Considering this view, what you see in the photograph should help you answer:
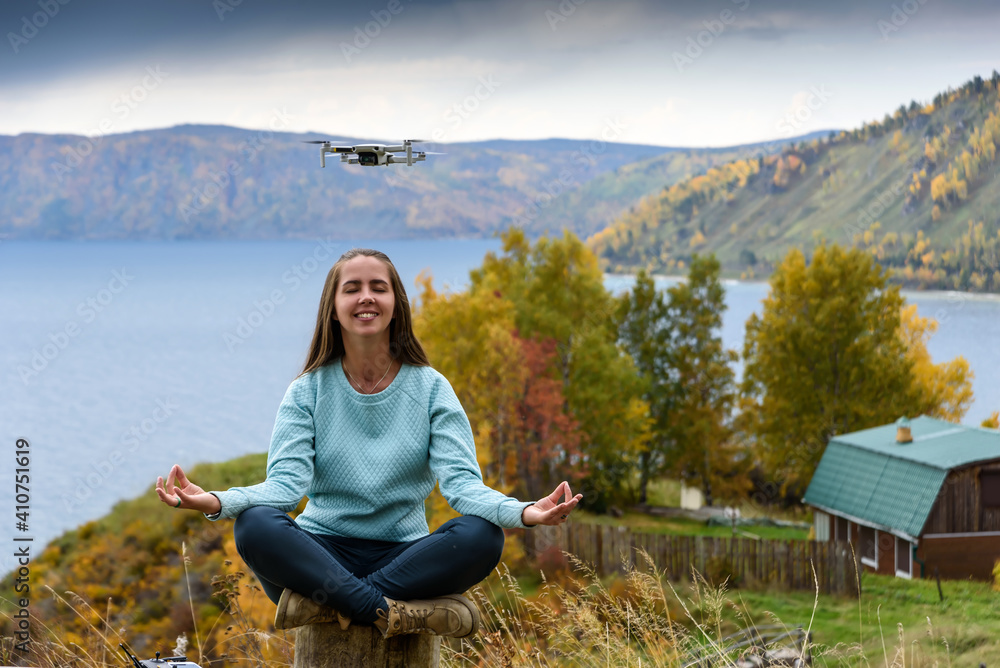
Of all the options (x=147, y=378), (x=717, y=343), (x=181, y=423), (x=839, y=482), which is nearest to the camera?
(x=839, y=482)

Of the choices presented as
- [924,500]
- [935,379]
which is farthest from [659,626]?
[935,379]

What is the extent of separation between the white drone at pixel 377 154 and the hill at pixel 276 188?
50.1 metres

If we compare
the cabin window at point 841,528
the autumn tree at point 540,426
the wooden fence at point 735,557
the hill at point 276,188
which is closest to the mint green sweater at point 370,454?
the wooden fence at point 735,557

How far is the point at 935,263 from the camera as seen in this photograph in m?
94.4

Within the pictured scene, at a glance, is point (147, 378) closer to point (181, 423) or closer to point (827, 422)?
point (181, 423)

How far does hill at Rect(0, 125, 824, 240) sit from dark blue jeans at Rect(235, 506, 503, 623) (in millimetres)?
51083

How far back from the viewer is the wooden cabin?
21.9m

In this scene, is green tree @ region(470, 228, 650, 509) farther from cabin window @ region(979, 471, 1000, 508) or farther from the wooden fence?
cabin window @ region(979, 471, 1000, 508)

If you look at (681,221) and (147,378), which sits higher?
(681,221)

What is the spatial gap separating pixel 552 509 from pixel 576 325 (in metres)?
29.3

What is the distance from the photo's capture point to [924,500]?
21875mm

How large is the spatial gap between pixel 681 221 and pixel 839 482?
108m

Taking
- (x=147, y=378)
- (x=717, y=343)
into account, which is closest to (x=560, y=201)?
(x=147, y=378)

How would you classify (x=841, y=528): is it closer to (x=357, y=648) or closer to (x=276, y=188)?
(x=357, y=648)
